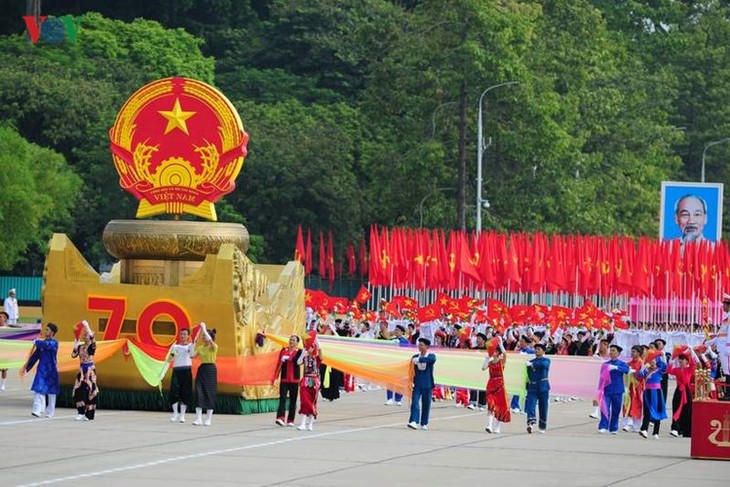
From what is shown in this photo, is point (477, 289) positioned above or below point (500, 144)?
below

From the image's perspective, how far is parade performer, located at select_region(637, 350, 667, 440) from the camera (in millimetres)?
27719

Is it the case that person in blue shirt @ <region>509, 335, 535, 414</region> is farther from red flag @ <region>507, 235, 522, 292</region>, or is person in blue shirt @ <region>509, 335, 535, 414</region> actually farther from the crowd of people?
red flag @ <region>507, 235, 522, 292</region>

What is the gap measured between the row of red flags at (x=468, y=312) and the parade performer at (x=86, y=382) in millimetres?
A: 13818

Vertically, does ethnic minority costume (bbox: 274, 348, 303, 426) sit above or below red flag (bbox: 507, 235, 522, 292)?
below

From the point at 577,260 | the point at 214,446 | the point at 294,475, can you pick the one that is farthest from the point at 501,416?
the point at 577,260

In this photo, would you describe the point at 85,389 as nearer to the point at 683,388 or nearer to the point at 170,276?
the point at 170,276

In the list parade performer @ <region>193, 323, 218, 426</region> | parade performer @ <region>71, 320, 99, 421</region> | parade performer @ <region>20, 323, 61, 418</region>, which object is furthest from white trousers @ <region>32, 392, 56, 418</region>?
parade performer @ <region>193, 323, 218, 426</region>

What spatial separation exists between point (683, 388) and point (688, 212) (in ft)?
103

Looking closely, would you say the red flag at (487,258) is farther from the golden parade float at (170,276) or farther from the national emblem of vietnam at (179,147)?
the national emblem of vietnam at (179,147)

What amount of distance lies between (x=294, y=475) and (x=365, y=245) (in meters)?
49.5

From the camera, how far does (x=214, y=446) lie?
76.8 feet

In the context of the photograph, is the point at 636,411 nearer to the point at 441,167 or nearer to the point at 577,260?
the point at 577,260

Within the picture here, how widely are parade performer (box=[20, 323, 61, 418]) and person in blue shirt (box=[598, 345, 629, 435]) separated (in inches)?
354

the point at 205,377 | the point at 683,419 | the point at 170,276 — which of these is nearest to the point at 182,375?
the point at 205,377
